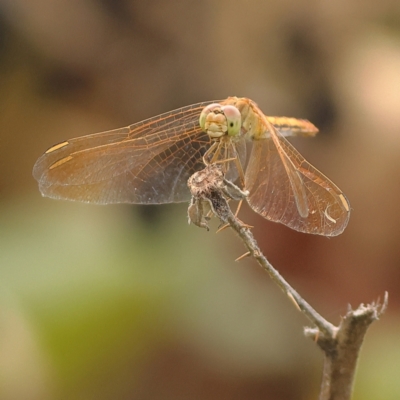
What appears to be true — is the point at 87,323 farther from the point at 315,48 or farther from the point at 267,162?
the point at 315,48

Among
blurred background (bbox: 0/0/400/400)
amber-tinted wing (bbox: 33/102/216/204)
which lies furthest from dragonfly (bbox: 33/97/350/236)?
blurred background (bbox: 0/0/400/400)

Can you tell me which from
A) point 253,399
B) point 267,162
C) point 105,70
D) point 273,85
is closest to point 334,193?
point 267,162

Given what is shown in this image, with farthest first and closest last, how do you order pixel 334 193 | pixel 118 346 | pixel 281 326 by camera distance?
pixel 281 326
pixel 118 346
pixel 334 193

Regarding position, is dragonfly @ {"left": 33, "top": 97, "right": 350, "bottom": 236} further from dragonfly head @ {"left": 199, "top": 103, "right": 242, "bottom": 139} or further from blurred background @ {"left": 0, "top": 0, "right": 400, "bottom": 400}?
blurred background @ {"left": 0, "top": 0, "right": 400, "bottom": 400}

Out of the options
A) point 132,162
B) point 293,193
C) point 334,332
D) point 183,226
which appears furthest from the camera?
point 183,226

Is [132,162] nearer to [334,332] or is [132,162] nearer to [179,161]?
[179,161]

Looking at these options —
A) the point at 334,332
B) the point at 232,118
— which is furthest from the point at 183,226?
the point at 334,332

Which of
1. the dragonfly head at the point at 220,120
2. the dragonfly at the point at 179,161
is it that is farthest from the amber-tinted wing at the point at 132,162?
the dragonfly head at the point at 220,120
